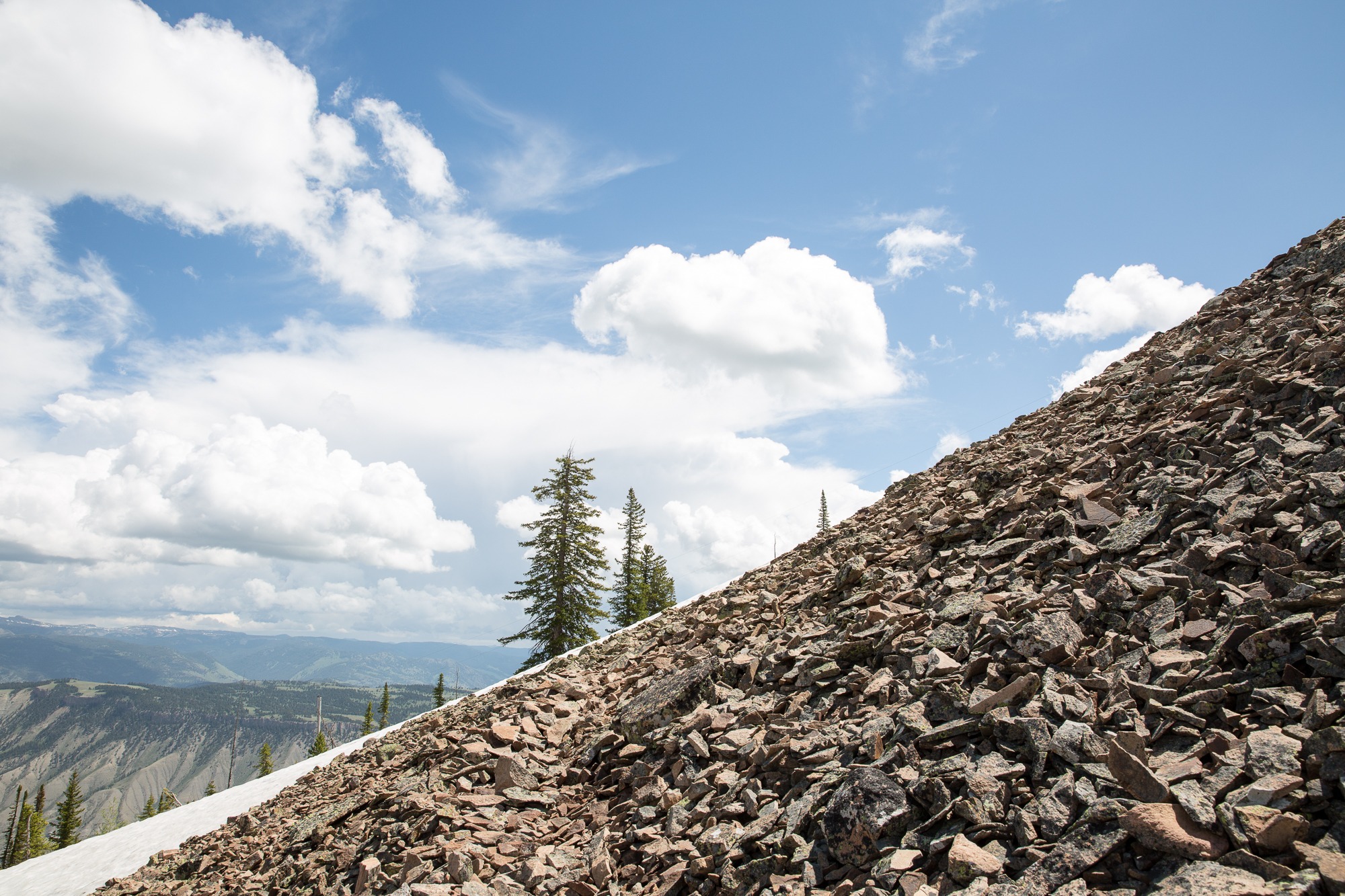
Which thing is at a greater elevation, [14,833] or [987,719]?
[987,719]

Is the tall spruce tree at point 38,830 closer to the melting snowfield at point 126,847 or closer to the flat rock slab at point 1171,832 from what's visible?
the melting snowfield at point 126,847

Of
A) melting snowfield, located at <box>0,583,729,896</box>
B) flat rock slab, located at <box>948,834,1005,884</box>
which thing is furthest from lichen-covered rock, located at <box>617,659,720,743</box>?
melting snowfield, located at <box>0,583,729,896</box>

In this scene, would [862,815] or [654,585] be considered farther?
[654,585]

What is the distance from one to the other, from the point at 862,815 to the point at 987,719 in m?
1.69

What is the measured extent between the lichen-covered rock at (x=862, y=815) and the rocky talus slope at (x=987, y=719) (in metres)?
0.02

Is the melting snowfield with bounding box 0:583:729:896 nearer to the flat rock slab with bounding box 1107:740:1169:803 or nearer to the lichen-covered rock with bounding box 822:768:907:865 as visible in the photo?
the lichen-covered rock with bounding box 822:768:907:865

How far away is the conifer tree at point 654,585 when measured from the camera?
5259cm

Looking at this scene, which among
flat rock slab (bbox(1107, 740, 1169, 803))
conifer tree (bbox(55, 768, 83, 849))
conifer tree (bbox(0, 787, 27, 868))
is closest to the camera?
flat rock slab (bbox(1107, 740, 1169, 803))

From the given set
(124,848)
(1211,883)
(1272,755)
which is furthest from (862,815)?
(124,848)

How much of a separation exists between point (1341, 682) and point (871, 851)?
427cm

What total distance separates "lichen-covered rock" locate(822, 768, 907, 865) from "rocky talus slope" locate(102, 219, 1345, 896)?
2 centimetres

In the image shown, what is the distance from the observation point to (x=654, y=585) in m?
55.6

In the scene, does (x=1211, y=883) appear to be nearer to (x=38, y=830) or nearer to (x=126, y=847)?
(x=126, y=847)

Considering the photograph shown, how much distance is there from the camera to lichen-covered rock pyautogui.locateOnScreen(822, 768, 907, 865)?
254 inches
